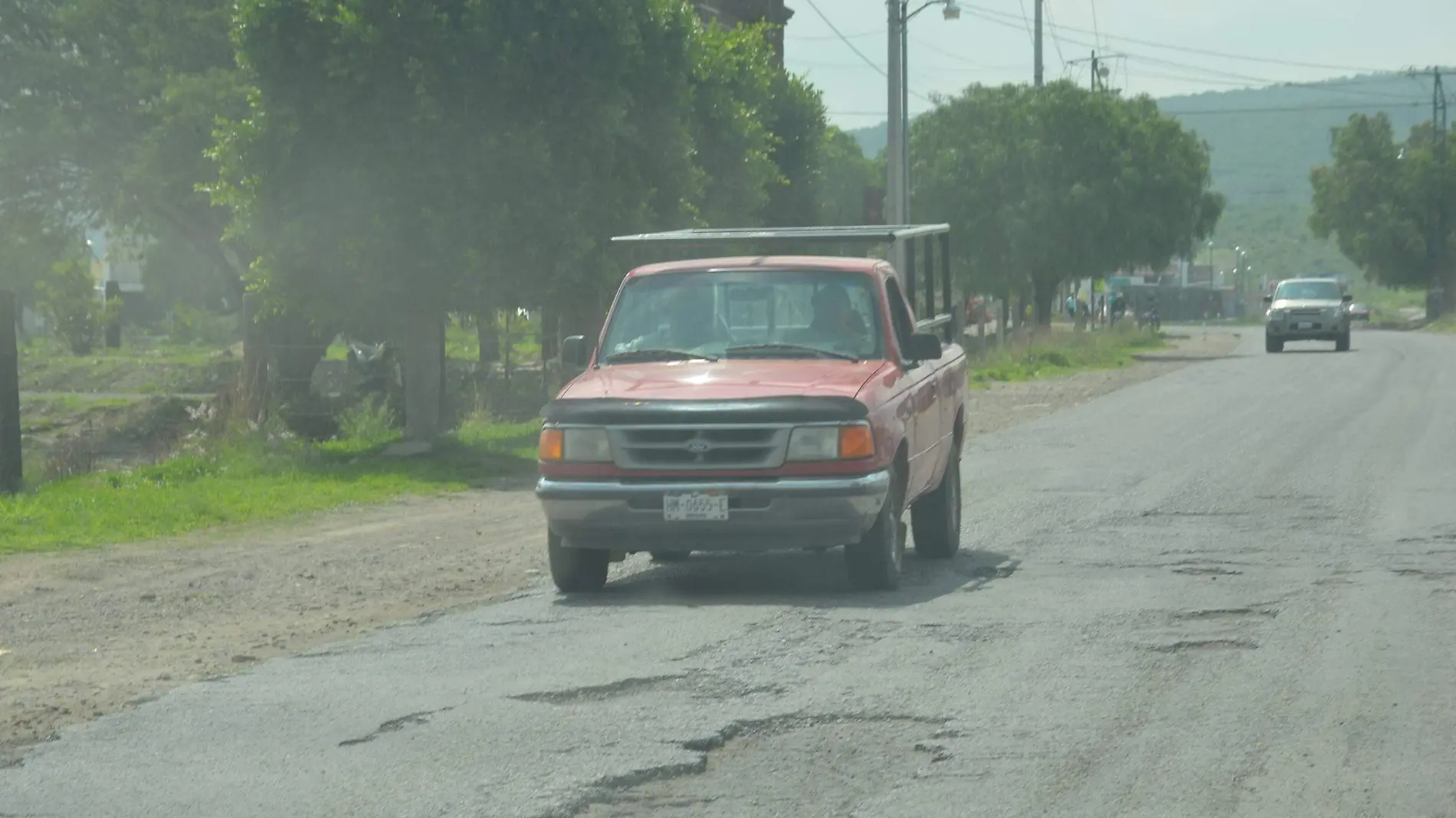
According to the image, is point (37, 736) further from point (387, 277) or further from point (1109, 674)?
point (387, 277)

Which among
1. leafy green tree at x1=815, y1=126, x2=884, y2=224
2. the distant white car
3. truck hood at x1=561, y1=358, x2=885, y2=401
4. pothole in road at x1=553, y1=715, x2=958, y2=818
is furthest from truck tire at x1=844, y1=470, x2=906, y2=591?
leafy green tree at x1=815, y1=126, x2=884, y2=224

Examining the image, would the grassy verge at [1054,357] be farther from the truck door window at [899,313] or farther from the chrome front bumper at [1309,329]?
the truck door window at [899,313]

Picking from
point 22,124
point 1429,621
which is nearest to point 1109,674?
point 1429,621

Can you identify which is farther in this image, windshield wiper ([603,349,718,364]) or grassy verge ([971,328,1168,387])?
grassy verge ([971,328,1168,387])

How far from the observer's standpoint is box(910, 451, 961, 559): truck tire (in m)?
11.2

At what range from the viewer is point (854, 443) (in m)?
9.38

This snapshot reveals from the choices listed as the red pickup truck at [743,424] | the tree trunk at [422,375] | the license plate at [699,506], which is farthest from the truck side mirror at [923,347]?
the tree trunk at [422,375]

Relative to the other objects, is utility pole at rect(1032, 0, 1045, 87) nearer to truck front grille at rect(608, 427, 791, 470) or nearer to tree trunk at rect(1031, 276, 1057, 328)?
tree trunk at rect(1031, 276, 1057, 328)

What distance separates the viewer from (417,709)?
7.03m

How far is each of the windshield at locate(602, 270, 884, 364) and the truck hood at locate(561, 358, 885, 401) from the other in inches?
8.8

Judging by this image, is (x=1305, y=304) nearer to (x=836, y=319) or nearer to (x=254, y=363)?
(x=254, y=363)

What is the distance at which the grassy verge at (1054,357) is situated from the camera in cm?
3766

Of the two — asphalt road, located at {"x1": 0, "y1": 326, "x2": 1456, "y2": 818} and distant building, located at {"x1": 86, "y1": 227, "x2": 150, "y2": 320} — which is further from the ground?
distant building, located at {"x1": 86, "y1": 227, "x2": 150, "y2": 320}

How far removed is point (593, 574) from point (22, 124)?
2446cm
